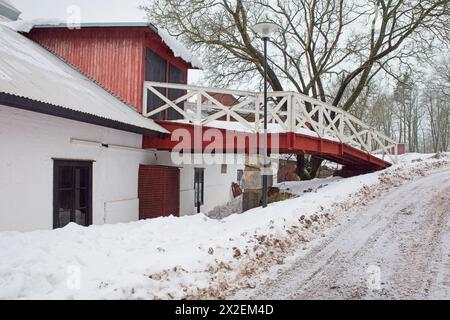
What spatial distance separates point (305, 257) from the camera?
19.0ft

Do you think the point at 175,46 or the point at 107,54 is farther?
the point at 175,46

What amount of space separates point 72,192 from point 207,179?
28.3ft

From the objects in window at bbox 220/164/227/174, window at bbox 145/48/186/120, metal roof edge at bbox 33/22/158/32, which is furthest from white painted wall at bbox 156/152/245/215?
metal roof edge at bbox 33/22/158/32

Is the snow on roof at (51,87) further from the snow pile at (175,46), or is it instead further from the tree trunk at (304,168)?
the tree trunk at (304,168)

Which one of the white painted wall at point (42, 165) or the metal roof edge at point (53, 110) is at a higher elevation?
the metal roof edge at point (53, 110)

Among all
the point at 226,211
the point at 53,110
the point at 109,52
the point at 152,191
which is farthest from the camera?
the point at 226,211

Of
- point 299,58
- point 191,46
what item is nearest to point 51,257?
point 191,46

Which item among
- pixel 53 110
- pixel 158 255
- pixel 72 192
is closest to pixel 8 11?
pixel 72 192

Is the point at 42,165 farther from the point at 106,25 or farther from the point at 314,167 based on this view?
the point at 314,167

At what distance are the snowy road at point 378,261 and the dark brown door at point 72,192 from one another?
14.5 ft

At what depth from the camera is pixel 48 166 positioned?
6.48 m

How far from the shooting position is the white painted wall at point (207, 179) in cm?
1229

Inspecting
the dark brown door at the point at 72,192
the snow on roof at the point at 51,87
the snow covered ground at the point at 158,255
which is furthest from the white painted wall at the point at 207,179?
the snow covered ground at the point at 158,255
